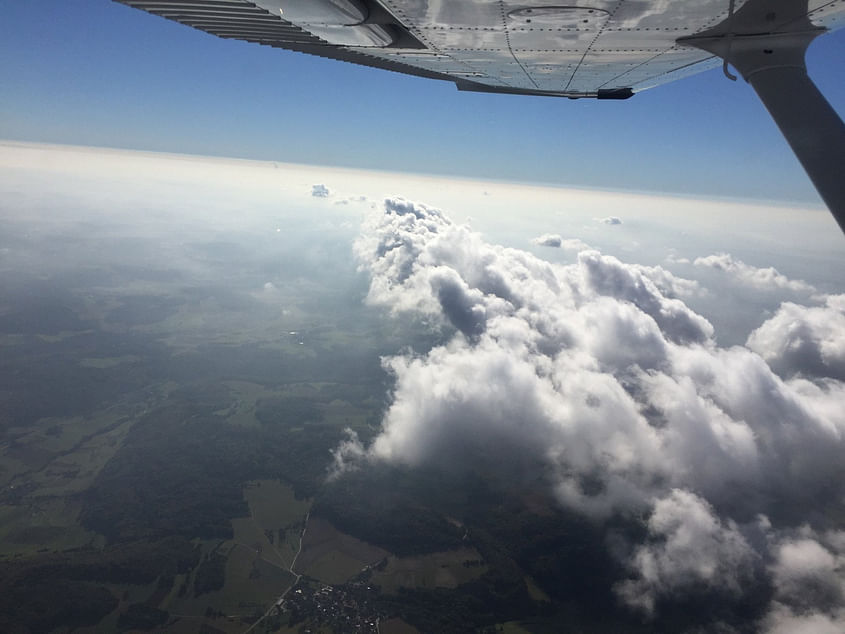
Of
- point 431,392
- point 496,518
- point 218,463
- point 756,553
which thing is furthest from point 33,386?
point 756,553

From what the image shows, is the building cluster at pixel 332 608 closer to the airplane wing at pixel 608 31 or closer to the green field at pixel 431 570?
the green field at pixel 431 570

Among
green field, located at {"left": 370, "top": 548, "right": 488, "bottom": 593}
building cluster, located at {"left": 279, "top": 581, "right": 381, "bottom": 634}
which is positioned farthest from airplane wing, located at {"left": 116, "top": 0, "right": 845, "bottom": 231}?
green field, located at {"left": 370, "top": 548, "right": 488, "bottom": 593}

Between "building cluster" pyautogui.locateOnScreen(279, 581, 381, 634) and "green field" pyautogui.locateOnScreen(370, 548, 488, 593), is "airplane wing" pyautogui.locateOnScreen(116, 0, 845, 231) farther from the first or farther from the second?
"green field" pyautogui.locateOnScreen(370, 548, 488, 593)

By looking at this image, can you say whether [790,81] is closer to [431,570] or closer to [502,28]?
[502,28]

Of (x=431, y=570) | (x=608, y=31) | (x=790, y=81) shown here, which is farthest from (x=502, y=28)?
(x=431, y=570)

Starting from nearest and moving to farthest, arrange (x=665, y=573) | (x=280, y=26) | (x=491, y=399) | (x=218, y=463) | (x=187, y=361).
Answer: (x=280, y=26)
(x=665, y=573)
(x=218, y=463)
(x=491, y=399)
(x=187, y=361)

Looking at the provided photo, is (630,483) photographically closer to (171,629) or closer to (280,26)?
(171,629)

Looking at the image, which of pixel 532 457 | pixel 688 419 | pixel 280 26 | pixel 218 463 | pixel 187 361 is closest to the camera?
pixel 280 26

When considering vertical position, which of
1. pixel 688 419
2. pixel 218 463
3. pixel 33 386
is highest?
pixel 688 419

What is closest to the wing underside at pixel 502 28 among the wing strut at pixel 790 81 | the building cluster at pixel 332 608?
the wing strut at pixel 790 81
